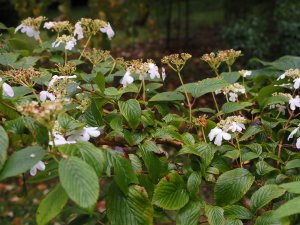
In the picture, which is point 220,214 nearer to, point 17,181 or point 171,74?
point 17,181

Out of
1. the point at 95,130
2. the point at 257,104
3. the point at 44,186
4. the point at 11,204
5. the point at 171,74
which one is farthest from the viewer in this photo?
the point at 171,74

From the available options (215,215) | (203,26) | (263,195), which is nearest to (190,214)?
(215,215)

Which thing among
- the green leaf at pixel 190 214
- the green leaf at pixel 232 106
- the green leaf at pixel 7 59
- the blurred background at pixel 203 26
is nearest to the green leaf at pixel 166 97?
the green leaf at pixel 232 106

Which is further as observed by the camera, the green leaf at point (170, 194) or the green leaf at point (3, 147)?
the green leaf at point (170, 194)

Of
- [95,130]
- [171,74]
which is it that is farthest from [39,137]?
[171,74]

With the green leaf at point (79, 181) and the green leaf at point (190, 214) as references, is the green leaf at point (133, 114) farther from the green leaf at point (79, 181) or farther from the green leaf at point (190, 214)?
the green leaf at point (79, 181)

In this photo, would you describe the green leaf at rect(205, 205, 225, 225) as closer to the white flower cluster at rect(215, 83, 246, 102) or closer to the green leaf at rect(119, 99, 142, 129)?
the green leaf at rect(119, 99, 142, 129)
